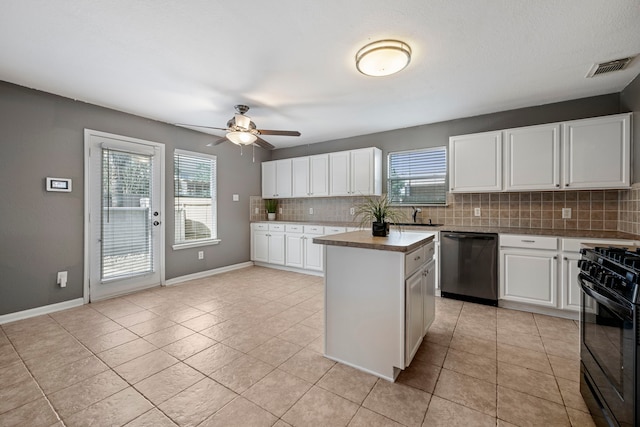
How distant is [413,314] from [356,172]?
2.93 metres

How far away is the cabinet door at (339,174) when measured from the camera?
4.64m

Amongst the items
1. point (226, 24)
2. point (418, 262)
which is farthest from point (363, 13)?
point (418, 262)

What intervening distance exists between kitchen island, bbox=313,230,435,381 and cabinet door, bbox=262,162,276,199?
3.66 m

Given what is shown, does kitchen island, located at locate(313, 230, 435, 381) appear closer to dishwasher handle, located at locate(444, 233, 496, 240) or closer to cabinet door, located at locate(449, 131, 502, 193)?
dishwasher handle, located at locate(444, 233, 496, 240)

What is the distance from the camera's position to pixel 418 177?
4.29 metres

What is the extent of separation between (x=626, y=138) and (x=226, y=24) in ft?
13.0

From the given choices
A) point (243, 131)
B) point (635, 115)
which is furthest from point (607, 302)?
point (243, 131)

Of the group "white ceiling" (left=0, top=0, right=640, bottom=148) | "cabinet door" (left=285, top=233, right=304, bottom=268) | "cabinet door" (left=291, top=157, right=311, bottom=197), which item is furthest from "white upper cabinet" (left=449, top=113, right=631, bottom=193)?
"cabinet door" (left=285, top=233, right=304, bottom=268)

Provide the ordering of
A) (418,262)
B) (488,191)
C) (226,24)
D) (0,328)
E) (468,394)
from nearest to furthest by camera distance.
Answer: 1. (468,394)
2. (226,24)
3. (418,262)
4. (0,328)
5. (488,191)

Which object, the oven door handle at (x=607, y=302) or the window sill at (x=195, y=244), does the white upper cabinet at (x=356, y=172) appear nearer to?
the window sill at (x=195, y=244)

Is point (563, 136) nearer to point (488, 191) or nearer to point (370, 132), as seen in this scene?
point (488, 191)

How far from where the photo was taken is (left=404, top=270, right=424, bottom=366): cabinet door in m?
1.87

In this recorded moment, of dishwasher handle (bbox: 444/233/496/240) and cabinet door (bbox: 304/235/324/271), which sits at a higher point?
dishwasher handle (bbox: 444/233/496/240)

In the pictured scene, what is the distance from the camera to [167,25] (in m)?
1.93
